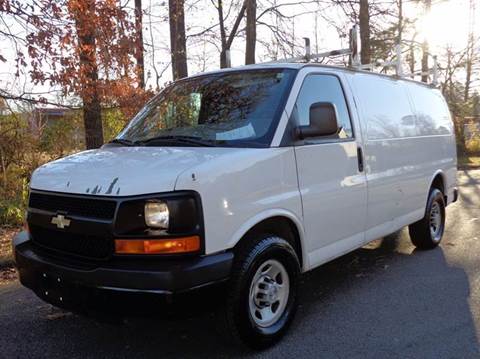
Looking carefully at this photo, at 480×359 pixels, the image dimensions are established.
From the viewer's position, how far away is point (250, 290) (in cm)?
342

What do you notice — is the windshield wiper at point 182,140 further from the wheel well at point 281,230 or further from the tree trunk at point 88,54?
the tree trunk at point 88,54

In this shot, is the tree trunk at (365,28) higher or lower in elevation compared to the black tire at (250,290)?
higher

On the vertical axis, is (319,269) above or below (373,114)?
below

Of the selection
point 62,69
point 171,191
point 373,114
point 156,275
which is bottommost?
point 156,275

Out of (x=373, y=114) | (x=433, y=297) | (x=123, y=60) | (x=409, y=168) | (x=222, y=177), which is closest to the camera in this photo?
(x=222, y=177)

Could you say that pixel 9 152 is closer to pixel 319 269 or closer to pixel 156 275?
pixel 319 269

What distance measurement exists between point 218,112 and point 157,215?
138 cm

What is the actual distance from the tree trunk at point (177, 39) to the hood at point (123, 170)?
9.65 meters

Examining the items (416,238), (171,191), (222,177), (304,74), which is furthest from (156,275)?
(416,238)

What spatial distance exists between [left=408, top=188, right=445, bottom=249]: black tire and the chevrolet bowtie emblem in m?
4.40

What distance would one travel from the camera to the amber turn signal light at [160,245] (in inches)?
120

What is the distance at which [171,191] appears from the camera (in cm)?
A: 303

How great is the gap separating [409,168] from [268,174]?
8.43 feet

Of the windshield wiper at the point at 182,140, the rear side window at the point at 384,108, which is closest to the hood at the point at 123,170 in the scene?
the windshield wiper at the point at 182,140
